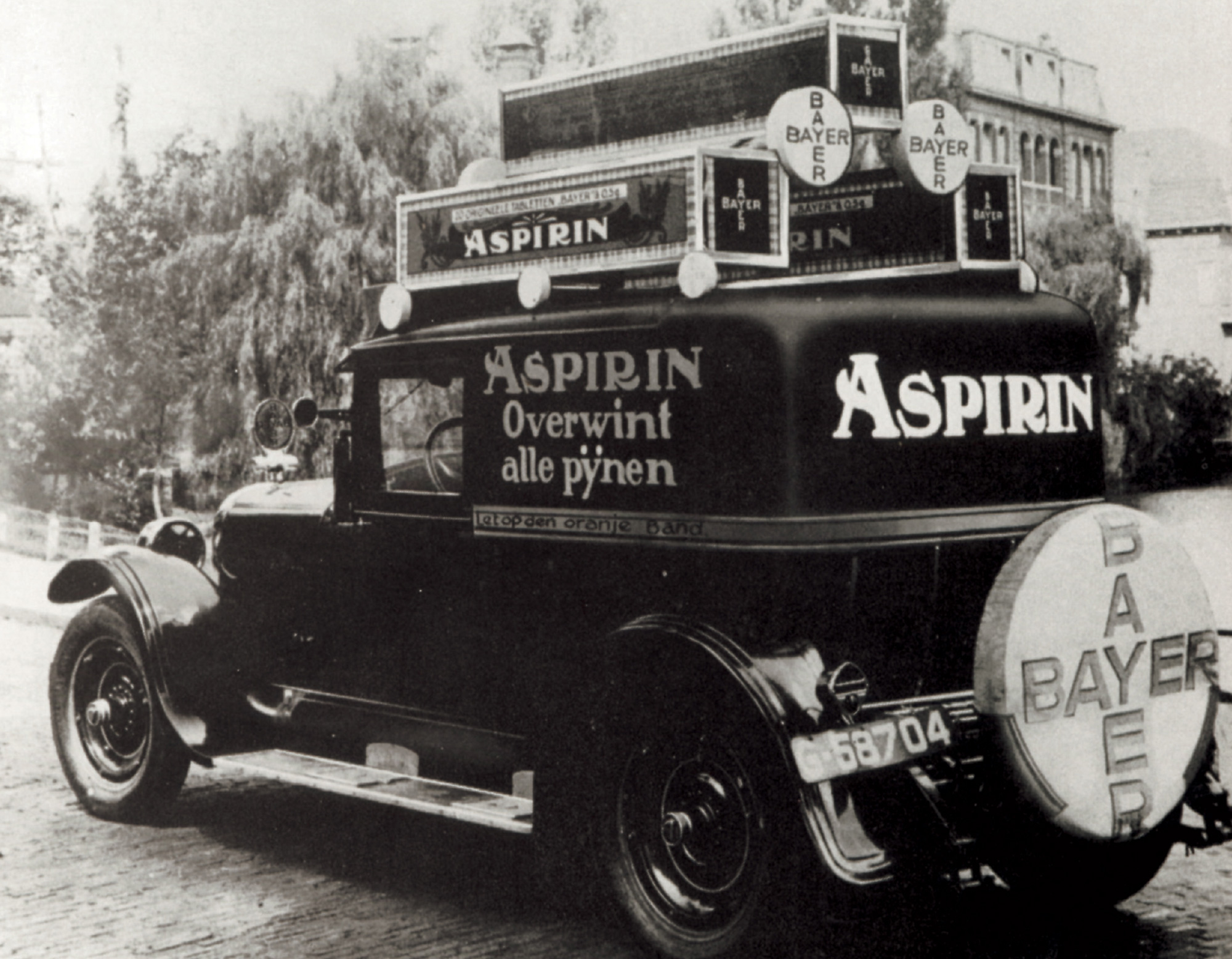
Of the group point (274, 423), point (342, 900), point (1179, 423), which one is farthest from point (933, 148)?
point (1179, 423)

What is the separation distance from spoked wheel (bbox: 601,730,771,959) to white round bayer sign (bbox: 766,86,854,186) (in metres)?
1.74

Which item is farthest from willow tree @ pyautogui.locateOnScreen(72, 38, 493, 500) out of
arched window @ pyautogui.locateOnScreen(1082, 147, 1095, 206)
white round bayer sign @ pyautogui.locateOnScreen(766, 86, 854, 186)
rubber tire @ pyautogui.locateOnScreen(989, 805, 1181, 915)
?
rubber tire @ pyautogui.locateOnScreen(989, 805, 1181, 915)

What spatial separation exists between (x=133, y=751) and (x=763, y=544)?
3.54 m

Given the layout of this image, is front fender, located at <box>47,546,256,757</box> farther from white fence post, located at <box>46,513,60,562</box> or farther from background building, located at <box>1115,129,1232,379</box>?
white fence post, located at <box>46,513,60,562</box>

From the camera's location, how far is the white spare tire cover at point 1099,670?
414 centimetres

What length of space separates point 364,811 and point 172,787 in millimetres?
826

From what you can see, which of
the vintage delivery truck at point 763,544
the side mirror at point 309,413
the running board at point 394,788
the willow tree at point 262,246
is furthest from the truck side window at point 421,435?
the willow tree at point 262,246

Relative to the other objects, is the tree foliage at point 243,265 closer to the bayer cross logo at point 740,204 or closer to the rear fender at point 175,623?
the rear fender at point 175,623

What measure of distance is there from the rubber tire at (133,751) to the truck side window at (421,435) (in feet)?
4.99

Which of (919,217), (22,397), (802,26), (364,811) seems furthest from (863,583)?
(22,397)

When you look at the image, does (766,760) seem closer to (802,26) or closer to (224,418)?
(802,26)

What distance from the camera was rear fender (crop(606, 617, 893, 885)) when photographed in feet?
13.1

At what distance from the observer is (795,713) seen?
4055 mm

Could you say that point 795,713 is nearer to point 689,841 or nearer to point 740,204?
point 689,841
